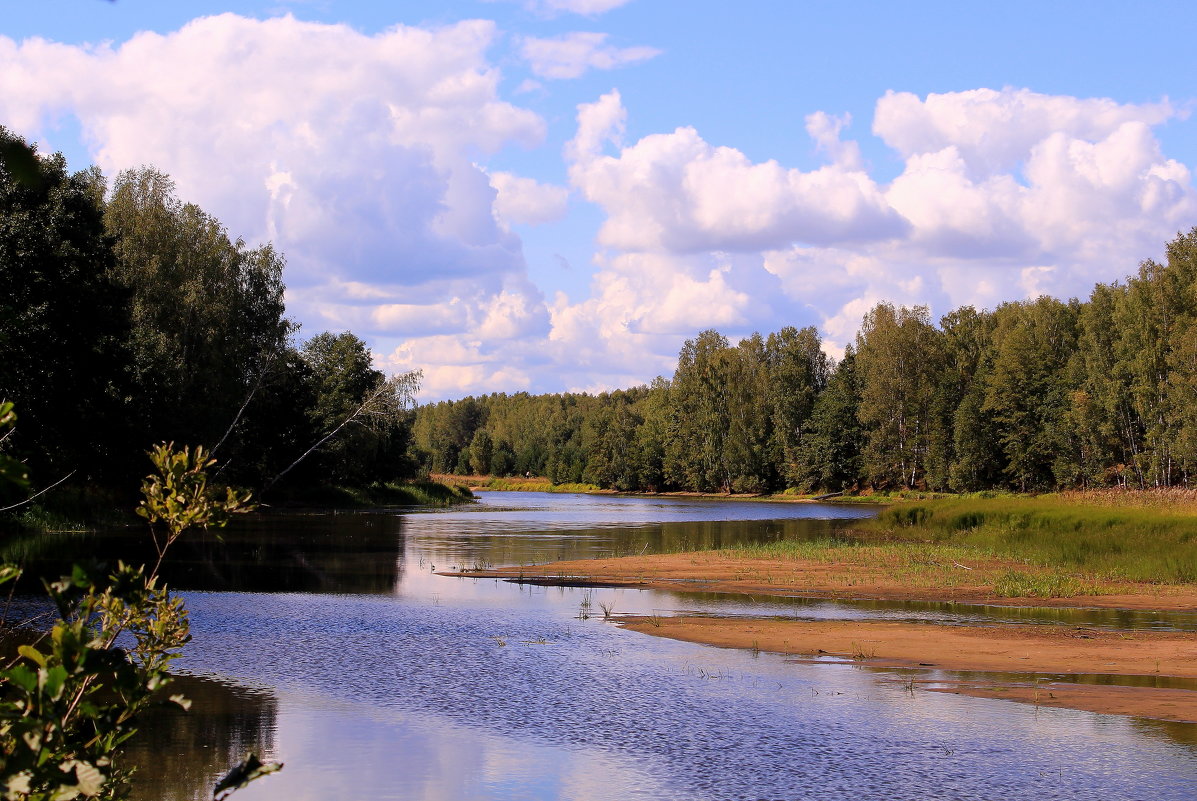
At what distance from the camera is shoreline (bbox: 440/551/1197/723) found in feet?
52.7

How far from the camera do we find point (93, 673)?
3939 mm

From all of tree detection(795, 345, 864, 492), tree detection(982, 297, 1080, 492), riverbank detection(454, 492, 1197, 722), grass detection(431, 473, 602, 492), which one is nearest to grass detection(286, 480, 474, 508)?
riverbank detection(454, 492, 1197, 722)

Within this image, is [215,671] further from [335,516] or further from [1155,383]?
[1155,383]

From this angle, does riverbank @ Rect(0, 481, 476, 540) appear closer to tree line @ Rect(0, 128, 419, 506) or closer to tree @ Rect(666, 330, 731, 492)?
tree line @ Rect(0, 128, 419, 506)

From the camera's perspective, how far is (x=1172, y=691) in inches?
620

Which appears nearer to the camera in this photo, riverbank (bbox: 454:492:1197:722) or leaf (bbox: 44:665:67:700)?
leaf (bbox: 44:665:67:700)

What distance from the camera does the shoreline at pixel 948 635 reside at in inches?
633

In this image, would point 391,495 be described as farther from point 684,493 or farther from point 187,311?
point 684,493

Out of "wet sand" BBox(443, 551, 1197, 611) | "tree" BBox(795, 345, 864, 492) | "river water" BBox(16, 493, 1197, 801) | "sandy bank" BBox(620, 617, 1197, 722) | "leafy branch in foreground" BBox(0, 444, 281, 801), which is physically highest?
"tree" BBox(795, 345, 864, 492)

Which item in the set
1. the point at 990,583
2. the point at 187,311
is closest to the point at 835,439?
the point at 187,311

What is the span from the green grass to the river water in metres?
7.93

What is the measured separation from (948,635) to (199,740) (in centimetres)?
1409

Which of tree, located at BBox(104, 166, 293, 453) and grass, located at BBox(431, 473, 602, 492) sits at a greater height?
tree, located at BBox(104, 166, 293, 453)

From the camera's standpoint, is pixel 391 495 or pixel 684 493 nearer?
pixel 391 495
